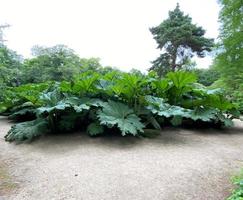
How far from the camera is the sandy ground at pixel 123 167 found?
1689mm

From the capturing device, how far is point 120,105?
124 inches

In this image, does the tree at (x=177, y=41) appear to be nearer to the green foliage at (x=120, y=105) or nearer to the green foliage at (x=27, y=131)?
the green foliage at (x=120, y=105)

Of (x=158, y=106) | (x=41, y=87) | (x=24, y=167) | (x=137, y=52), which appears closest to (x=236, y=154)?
(x=158, y=106)

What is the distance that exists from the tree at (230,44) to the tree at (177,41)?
205 inches

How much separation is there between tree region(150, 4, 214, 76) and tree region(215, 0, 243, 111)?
5.20 metres

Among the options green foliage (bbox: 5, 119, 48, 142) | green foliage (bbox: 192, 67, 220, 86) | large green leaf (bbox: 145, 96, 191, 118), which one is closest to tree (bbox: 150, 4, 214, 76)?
green foliage (bbox: 192, 67, 220, 86)

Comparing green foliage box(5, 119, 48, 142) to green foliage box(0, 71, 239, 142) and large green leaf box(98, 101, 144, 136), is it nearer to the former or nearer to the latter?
green foliage box(0, 71, 239, 142)

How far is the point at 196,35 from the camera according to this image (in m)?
15.7

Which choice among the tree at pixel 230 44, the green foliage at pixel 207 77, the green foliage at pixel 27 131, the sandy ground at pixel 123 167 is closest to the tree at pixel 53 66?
the tree at pixel 230 44

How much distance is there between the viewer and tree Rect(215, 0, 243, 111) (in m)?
9.14

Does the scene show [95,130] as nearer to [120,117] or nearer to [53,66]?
[120,117]

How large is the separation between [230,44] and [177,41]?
5.98 metres

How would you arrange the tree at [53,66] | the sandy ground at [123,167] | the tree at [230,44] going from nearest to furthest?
the sandy ground at [123,167]
the tree at [230,44]
the tree at [53,66]

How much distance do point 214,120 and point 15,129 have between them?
9.78 ft
